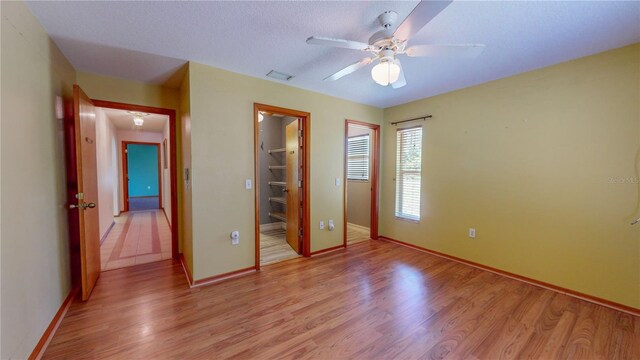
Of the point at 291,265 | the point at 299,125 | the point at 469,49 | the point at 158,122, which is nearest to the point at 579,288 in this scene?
the point at 469,49

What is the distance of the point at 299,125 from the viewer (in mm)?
3564

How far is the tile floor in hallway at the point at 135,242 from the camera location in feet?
11.1

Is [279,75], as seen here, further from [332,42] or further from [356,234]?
[356,234]

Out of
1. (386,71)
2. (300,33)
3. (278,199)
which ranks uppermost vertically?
(300,33)

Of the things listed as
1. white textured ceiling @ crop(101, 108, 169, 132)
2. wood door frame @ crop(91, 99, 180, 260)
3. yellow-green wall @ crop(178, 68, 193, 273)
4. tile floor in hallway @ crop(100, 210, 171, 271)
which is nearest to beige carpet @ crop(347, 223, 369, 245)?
yellow-green wall @ crop(178, 68, 193, 273)

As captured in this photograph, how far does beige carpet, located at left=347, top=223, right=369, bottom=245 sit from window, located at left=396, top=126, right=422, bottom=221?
2.61 ft

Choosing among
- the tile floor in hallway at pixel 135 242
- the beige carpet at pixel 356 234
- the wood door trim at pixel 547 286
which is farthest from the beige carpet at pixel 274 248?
the wood door trim at pixel 547 286

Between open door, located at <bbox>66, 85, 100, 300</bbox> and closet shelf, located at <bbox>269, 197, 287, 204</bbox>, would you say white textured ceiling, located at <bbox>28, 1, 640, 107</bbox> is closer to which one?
open door, located at <bbox>66, 85, 100, 300</bbox>

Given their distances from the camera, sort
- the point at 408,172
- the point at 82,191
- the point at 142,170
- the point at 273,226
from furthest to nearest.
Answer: the point at 142,170 → the point at 273,226 → the point at 408,172 → the point at 82,191

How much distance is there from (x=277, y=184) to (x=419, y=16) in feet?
13.3

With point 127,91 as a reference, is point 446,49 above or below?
below

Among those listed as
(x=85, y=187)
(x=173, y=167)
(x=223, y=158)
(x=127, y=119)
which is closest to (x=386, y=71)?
(x=223, y=158)

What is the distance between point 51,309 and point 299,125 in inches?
121

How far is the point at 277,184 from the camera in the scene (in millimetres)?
5004
